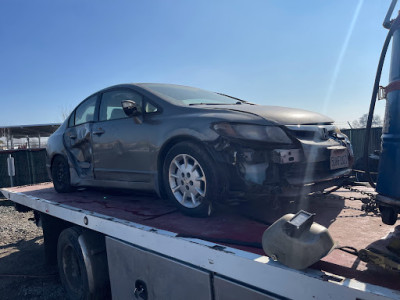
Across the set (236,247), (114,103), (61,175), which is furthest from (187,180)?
(61,175)

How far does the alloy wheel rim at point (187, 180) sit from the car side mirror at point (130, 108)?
74cm

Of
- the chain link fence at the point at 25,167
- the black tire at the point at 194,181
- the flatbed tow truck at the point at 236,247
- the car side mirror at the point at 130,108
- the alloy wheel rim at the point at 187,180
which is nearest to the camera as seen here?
the flatbed tow truck at the point at 236,247

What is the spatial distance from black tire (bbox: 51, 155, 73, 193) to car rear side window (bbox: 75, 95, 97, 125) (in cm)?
64

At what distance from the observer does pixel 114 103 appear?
12.4ft

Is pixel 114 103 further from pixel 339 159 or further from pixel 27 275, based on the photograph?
pixel 27 275

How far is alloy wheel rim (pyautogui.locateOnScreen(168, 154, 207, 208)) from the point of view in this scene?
8.69ft

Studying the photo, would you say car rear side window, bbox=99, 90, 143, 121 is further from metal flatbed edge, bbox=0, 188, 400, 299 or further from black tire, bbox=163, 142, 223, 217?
metal flatbed edge, bbox=0, 188, 400, 299

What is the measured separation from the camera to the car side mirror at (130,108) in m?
3.11

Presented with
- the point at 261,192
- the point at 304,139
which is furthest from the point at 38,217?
the point at 304,139

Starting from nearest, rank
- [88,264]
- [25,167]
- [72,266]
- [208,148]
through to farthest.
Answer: [208,148] → [88,264] → [72,266] → [25,167]

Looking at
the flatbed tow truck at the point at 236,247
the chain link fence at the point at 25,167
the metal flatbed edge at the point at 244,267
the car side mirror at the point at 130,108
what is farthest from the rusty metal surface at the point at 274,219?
the chain link fence at the point at 25,167

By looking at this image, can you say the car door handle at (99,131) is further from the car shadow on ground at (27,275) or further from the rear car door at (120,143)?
the car shadow on ground at (27,275)

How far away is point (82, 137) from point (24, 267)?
2.24 meters

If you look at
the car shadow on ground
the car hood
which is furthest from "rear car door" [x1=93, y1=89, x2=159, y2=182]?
the car shadow on ground
